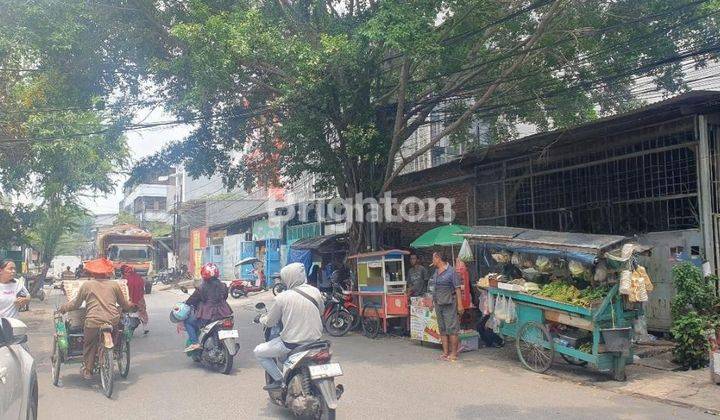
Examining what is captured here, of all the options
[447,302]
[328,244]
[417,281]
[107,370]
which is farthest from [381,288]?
[107,370]

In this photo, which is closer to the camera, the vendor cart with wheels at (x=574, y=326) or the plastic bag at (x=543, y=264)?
the vendor cart with wheels at (x=574, y=326)

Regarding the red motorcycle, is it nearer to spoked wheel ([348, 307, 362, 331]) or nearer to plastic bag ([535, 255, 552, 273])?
spoked wheel ([348, 307, 362, 331])

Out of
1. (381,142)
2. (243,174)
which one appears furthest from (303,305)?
(243,174)

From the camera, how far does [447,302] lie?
9.41 metres

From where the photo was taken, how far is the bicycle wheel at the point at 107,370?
23.1 ft

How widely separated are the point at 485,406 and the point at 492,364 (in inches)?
103

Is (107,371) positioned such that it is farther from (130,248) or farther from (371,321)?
(130,248)

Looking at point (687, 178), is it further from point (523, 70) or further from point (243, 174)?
point (243, 174)

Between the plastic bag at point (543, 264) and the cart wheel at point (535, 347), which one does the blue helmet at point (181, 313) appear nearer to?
the cart wheel at point (535, 347)

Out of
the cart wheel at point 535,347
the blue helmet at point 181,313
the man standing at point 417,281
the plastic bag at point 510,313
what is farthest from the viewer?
the man standing at point 417,281

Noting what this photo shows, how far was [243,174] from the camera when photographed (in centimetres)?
1642

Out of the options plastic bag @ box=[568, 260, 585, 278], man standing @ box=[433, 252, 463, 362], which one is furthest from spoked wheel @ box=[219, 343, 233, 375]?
plastic bag @ box=[568, 260, 585, 278]

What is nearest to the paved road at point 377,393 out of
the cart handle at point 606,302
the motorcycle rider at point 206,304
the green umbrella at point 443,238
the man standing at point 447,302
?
the man standing at point 447,302

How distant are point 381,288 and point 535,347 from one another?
4048mm
